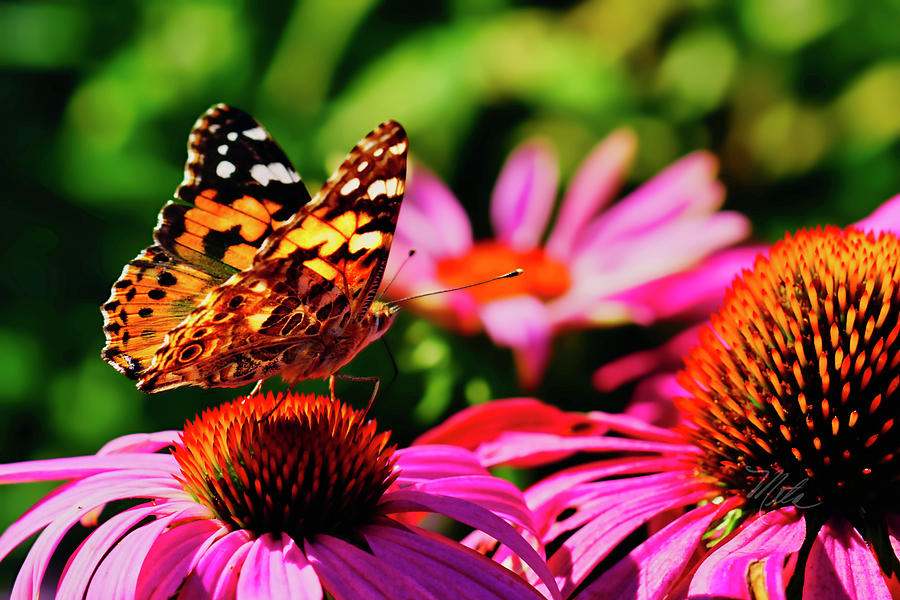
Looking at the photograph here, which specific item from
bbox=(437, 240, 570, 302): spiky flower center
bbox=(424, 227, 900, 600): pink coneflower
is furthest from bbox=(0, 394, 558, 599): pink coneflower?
bbox=(437, 240, 570, 302): spiky flower center

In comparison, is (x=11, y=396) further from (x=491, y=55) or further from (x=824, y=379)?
(x=824, y=379)

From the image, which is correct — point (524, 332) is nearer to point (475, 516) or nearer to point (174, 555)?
point (475, 516)

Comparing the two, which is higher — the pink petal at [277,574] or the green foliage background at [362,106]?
the green foliage background at [362,106]

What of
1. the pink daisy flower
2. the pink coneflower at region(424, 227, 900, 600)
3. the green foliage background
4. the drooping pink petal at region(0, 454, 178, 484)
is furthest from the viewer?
the green foliage background

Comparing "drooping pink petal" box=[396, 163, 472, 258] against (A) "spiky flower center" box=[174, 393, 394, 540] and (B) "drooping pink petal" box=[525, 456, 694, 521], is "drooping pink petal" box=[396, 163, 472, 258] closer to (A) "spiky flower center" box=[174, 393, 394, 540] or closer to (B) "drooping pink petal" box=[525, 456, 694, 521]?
(B) "drooping pink petal" box=[525, 456, 694, 521]

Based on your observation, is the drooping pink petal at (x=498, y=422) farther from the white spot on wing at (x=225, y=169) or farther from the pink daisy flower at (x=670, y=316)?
the white spot on wing at (x=225, y=169)

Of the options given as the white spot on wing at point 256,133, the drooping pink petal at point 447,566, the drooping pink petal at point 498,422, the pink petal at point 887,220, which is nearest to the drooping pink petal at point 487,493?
the drooping pink petal at point 447,566

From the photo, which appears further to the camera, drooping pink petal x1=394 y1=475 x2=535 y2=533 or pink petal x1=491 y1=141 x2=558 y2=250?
pink petal x1=491 y1=141 x2=558 y2=250

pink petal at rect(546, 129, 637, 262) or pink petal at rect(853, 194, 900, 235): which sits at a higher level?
pink petal at rect(546, 129, 637, 262)
